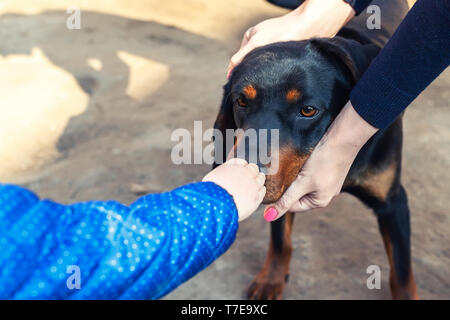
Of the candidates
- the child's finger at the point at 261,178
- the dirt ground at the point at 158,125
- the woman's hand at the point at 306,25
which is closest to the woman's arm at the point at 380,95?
the child's finger at the point at 261,178

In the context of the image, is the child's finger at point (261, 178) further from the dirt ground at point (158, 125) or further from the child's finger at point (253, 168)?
the dirt ground at point (158, 125)

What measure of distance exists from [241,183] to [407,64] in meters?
0.63

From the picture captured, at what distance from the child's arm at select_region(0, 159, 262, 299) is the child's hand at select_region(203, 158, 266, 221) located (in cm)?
6

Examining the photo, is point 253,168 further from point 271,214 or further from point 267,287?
point 267,287

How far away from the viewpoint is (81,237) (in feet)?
4.37

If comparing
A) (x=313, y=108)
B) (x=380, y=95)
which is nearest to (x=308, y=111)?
(x=313, y=108)

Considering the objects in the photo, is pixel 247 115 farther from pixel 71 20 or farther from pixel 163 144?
pixel 71 20

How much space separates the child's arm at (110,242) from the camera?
1254 mm

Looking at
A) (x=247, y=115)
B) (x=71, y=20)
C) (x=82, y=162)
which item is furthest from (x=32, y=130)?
(x=247, y=115)

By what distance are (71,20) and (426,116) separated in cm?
359

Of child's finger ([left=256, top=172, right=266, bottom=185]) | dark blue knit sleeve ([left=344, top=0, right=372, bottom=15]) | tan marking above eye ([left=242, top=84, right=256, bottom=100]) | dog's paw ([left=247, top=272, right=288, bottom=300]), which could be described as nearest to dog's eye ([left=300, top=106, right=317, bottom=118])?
tan marking above eye ([left=242, top=84, right=256, bottom=100])

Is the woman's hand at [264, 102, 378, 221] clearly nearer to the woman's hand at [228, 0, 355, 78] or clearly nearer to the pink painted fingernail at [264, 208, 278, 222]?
the pink painted fingernail at [264, 208, 278, 222]

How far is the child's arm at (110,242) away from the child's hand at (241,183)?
0.06m

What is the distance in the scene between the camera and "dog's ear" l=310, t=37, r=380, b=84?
2.08m
